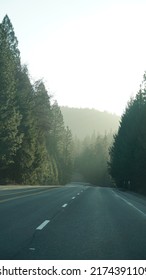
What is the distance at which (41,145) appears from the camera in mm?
75812

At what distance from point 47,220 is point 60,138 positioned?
10076 cm

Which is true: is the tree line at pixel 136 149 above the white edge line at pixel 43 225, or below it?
above

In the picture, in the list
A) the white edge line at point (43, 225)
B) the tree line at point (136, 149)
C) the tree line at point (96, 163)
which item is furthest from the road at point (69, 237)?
the tree line at point (96, 163)

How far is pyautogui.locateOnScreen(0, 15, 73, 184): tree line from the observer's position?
5159 centimetres

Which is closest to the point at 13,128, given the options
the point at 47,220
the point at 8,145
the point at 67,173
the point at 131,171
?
the point at 8,145

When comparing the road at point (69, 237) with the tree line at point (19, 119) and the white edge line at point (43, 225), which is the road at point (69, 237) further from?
the tree line at point (19, 119)

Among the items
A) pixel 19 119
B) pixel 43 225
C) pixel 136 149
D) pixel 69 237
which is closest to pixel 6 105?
pixel 19 119

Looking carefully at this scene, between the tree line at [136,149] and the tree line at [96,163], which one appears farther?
the tree line at [96,163]

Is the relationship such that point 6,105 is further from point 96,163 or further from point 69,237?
point 96,163

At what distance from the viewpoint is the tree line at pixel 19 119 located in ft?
169

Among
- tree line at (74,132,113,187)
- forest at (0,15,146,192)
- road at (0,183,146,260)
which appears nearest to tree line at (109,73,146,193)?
forest at (0,15,146,192)

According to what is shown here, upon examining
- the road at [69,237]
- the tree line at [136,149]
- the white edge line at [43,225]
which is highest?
the tree line at [136,149]

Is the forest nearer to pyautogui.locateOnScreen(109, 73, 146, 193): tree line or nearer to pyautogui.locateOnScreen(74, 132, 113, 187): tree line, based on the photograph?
pyautogui.locateOnScreen(109, 73, 146, 193): tree line
